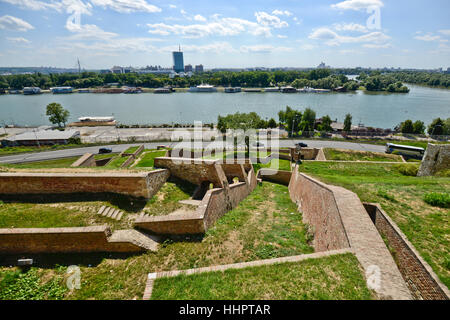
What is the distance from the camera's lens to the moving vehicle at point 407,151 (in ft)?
80.6

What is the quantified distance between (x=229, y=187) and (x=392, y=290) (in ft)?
26.9

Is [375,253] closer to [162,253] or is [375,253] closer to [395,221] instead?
[395,221]

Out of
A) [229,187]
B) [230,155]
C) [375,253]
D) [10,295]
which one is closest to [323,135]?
[230,155]

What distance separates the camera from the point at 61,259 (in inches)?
281

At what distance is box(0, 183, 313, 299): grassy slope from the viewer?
6289mm

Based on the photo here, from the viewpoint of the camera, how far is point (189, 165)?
→ 40.0ft

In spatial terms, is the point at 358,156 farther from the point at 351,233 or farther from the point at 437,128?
the point at 437,128

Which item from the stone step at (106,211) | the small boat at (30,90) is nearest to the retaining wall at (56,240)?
the stone step at (106,211)

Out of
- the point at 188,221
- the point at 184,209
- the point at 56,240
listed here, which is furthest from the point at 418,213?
the point at 56,240

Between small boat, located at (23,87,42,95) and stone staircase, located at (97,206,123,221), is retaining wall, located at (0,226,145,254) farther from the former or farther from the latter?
small boat, located at (23,87,42,95)

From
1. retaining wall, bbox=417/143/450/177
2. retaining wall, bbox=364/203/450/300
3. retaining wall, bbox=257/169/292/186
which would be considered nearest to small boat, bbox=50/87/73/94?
retaining wall, bbox=257/169/292/186

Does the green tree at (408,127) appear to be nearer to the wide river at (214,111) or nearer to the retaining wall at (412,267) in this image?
the wide river at (214,111)

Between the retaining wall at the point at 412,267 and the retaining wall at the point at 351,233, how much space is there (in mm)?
926

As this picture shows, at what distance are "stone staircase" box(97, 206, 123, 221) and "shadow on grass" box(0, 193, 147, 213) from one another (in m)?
0.34
